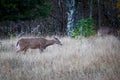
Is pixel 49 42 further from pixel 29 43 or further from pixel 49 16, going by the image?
pixel 49 16

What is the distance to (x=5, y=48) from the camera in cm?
1480

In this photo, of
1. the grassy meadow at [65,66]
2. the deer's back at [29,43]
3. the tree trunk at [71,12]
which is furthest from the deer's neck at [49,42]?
the tree trunk at [71,12]

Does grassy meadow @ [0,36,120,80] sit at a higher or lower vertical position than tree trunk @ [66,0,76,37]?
lower

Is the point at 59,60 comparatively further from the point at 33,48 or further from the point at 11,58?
the point at 33,48

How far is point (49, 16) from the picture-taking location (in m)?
31.0

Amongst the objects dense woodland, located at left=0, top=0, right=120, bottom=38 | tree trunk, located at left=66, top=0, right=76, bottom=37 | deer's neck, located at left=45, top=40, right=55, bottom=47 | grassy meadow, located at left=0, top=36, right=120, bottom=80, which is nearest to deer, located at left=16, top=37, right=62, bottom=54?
deer's neck, located at left=45, top=40, right=55, bottom=47

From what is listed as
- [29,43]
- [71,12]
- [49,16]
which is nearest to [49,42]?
[29,43]

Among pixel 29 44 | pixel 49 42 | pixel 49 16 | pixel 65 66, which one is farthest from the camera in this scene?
pixel 49 16

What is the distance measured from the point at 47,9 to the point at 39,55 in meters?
7.28

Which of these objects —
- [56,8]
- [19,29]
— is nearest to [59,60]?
[19,29]

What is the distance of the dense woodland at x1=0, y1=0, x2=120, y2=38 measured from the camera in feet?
55.1

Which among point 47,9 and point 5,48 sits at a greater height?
point 47,9

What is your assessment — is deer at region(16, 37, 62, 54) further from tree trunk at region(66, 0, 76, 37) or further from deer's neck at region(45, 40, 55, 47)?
tree trunk at region(66, 0, 76, 37)

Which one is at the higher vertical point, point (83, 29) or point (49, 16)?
point (49, 16)
